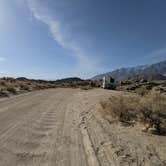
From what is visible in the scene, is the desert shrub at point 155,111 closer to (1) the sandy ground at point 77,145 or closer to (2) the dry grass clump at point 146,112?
(2) the dry grass clump at point 146,112

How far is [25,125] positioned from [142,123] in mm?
5137

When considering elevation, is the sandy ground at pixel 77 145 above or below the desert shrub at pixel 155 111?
below

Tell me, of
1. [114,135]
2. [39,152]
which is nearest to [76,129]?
[114,135]

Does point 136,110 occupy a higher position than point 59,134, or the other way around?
point 136,110

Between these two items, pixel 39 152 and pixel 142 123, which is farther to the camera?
pixel 142 123

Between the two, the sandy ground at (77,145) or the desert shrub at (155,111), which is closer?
the sandy ground at (77,145)

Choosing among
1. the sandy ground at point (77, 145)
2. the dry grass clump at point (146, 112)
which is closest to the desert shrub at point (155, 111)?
the dry grass clump at point (146, 112)

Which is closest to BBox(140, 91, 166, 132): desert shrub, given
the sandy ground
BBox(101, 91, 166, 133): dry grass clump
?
BBox(101, 91, 166, 133): dry grass clump

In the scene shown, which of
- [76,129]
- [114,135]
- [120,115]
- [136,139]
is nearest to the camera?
[136,139]

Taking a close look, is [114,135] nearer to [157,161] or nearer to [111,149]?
[111,149]

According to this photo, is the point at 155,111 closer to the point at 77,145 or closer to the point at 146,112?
the point at 146,112

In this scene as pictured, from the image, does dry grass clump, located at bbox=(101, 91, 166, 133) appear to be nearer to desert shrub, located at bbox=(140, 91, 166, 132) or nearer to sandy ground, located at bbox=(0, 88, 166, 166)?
desert shrub, located at bbox=(140, 91, 166, 132)

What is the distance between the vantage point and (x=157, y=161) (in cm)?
534

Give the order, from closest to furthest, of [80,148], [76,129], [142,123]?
[80,148], [76,129], [142,123]
